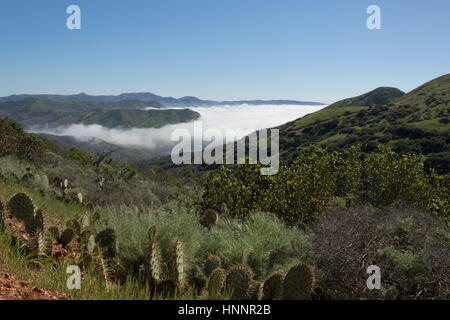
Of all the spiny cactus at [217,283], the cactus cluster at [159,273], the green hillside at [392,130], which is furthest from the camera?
the green hillside at [392,130]

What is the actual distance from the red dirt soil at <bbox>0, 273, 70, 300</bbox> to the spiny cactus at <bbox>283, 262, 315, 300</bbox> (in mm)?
2066

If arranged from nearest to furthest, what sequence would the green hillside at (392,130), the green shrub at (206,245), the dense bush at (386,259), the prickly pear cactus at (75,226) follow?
the dense bush at (386,259), the green shrub at (206,245), the prickly pear cactus at (75,226), the green hillside at (392,130)

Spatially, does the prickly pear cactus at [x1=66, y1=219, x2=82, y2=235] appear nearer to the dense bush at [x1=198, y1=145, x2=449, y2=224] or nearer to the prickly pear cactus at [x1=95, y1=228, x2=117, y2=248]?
the prickly pear cactus at [x1=95, y1=228, x2=117, y2=248]

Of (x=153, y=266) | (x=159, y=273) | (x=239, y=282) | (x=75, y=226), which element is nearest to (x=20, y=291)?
(x=153, y=266)

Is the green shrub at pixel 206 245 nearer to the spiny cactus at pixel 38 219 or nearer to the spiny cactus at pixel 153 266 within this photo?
the spiny cactus at pixel 153 266

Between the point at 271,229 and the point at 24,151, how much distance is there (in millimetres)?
16164

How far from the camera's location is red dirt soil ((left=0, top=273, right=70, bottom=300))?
223 centimetres

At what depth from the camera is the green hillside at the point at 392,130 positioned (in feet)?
168

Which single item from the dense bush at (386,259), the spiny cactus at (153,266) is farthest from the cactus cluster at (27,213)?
the dense bush at (386,259)

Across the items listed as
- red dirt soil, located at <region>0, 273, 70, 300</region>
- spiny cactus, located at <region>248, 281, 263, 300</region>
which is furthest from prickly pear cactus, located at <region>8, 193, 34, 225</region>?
spiny cactus, located at <region>248, 281, 263, 300</region>

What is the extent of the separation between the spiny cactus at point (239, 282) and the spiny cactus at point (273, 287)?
0.33m

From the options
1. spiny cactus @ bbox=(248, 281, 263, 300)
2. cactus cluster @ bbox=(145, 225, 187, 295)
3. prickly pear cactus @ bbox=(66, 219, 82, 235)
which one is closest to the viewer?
spiny cactus @ bbox=(248, 281, 263, 300)

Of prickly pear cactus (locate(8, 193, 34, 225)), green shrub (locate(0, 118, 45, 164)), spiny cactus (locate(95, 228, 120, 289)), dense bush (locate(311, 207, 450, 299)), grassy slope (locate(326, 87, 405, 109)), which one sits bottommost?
dense bush (locate(311, 207, 450, 299))
